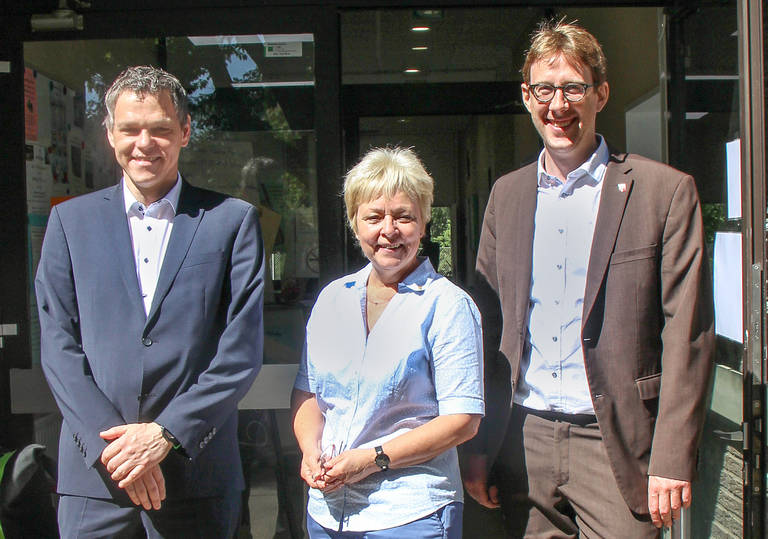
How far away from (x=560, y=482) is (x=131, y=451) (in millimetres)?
1199

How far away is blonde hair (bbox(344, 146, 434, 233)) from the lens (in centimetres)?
196

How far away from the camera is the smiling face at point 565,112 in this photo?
2072 mm

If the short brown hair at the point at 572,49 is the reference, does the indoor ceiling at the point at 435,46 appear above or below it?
above

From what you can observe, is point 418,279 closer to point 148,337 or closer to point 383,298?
point 383,298

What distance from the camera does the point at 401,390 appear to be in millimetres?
1896

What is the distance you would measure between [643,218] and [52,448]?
2.92 meters

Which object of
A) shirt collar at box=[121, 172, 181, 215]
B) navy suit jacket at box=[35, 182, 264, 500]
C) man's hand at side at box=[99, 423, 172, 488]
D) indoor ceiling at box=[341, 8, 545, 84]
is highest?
indoor ceiling at box=[341, 8, 545, 84]

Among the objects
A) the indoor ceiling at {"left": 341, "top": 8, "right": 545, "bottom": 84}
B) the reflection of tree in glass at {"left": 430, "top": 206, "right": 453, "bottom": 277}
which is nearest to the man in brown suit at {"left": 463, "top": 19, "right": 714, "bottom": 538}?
the indoor ceiling at {"left": 341, "top": 8, "right": 545, "bottom": 84}

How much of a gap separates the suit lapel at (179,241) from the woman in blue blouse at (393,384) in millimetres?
449

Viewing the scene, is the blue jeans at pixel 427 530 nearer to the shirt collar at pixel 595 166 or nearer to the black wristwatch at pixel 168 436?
the black wristwatch at pixel 168 436

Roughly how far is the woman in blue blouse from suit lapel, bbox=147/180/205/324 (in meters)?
0.45

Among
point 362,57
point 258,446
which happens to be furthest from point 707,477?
point 362,57

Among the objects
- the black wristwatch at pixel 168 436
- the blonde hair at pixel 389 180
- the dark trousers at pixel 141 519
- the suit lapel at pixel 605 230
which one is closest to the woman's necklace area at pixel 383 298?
the blonde hair at pixel 389 180

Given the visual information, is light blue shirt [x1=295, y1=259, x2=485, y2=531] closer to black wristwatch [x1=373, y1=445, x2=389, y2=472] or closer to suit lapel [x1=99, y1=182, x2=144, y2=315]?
black wristwatch [x1=373, y1=445, x2=389, y2=472]
